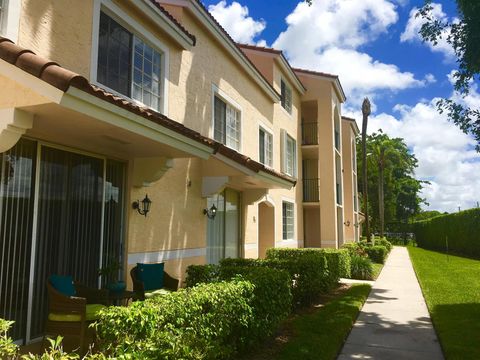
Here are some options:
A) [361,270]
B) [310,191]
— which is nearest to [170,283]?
[361,270]

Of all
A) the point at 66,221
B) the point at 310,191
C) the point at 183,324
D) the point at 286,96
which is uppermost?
the point at 286,96

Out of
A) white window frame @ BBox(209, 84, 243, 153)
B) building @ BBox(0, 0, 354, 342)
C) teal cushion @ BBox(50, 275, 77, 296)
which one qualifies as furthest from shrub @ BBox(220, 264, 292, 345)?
white window frame @ BBox(209, 84, 243, 153)

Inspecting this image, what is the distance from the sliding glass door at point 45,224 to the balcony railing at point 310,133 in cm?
1737

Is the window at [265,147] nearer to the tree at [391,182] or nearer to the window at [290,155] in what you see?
the window at [290,155]

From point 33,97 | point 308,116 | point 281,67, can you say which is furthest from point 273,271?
point 308,116

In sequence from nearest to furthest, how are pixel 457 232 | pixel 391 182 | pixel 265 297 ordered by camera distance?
1. pixel 265 297
2. pixel 457 232
3. pixel 391 182

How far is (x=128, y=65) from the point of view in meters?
8.19

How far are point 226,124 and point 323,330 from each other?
7.32 m

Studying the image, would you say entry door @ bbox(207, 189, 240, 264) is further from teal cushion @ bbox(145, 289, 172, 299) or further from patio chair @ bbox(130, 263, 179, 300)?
teal cushion @ bbox(145, 289, 172, 299)

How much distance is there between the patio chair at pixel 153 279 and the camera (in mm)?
7562

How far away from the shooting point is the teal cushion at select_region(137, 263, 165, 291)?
→ 25.6ft

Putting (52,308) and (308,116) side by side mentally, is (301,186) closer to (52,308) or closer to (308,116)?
(308,116)

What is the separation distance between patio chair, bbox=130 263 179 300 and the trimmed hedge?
22.2m

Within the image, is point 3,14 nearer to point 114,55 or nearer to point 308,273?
point 114,55
